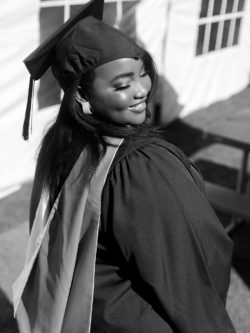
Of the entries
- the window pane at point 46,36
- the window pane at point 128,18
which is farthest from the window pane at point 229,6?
the window pane at point 46,36

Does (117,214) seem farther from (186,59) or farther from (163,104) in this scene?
(186,59)

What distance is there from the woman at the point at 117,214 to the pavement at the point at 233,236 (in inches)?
62.7

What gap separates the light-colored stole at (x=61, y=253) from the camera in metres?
1.32

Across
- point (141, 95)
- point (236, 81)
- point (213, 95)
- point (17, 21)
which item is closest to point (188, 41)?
point (213, 95)

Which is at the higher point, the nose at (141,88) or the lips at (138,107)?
the nose at (141,88)

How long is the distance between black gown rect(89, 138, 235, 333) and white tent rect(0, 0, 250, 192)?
145cm

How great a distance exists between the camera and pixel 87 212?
4.35 ft

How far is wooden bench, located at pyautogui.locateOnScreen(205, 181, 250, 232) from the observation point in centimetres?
326

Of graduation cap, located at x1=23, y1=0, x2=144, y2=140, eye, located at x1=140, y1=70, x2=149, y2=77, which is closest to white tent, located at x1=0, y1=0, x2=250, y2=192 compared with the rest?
graduation cap, located at x1=23, y1=0, x2=144, y2=140

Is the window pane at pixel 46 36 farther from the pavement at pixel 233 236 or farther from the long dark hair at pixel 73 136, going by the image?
the long dark hair at pixel 73 136

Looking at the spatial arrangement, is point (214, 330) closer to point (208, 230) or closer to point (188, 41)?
point (208, 230)

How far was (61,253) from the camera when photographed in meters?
1.41

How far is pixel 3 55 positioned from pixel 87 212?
2.99 meters

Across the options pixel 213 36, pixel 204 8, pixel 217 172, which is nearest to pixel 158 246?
pixel 217 172
